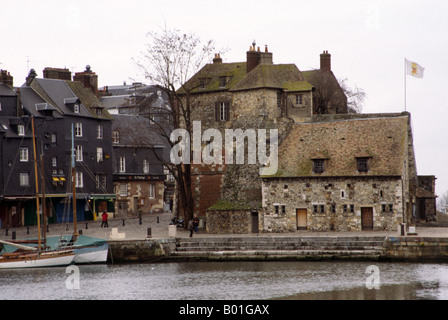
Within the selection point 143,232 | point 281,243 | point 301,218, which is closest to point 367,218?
point 301,218

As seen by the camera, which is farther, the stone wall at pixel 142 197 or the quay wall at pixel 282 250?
the stone wall at pixel 142 197

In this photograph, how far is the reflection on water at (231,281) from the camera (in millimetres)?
38781

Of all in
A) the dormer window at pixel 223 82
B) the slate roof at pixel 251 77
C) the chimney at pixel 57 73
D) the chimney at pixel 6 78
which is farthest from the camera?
the chimney at pixel 57 73

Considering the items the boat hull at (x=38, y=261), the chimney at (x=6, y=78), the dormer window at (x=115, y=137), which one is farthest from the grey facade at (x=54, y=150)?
the boat hull at (x=38, y=261)

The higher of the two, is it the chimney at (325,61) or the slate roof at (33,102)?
the chimney at (325,61)

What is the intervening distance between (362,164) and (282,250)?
8632 mm

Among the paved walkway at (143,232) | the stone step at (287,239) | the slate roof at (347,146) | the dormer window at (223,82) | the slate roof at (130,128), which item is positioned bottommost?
the stone step at (287,239)

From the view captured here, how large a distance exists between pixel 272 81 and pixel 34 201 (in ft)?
73.2

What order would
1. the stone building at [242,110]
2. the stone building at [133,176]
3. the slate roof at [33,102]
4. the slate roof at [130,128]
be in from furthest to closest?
the slate roof at [130,128] → the stone building at [133,176] → the slate roof at [33,102] → the stone building at [242,110]

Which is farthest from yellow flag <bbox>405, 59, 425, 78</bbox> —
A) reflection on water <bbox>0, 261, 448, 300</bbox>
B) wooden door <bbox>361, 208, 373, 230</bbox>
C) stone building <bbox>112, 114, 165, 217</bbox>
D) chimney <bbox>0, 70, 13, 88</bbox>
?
chimney <bbox>0, 70, 13, 88</bbox>

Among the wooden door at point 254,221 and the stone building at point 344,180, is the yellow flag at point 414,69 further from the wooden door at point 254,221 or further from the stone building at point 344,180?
the wooden door at point 254,221

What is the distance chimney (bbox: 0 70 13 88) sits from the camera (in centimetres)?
6975
